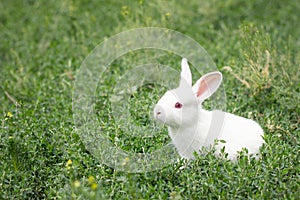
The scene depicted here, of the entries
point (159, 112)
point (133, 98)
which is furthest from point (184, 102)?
point (133, 98)

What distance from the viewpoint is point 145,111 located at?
4168 mm

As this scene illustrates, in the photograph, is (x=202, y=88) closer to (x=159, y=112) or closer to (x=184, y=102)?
(x=184, y=102)

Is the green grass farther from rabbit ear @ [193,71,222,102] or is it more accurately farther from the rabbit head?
rabbit ear @ [193,71,222,102]

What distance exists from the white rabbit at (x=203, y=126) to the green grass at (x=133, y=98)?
14 cm

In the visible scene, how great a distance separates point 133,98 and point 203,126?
0.87 m

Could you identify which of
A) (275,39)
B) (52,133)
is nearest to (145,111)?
(52,133)

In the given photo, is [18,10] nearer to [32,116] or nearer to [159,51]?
[159,51]

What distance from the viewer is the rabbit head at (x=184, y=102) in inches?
131

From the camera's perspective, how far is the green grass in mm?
3236

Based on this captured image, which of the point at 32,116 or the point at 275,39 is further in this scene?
the point at 275,39

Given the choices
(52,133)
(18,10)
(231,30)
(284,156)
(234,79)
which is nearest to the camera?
(284,156)

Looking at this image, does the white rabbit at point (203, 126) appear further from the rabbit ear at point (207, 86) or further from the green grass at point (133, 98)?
the green grass at point (133, 98)

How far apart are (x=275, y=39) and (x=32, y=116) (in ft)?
9.81

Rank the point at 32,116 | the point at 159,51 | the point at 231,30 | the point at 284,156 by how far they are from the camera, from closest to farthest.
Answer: the point at 284,156 → the point at 32,116 → the point at 159,51 → the point at 231,30
